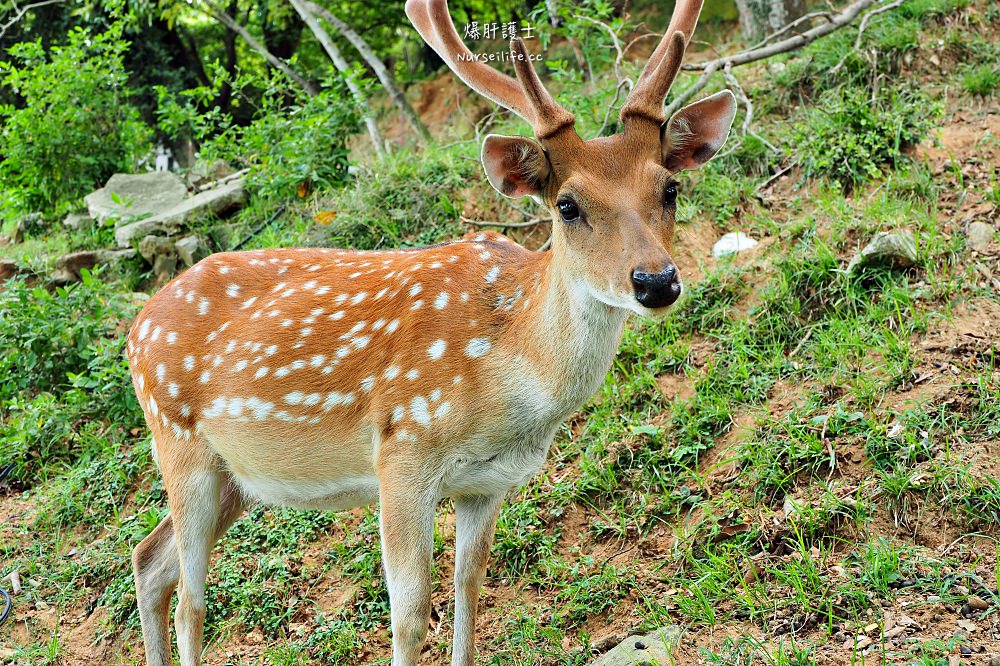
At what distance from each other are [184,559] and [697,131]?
2931mm

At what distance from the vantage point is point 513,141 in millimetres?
3557

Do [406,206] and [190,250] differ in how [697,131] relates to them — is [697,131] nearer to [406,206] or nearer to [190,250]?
[406,206]

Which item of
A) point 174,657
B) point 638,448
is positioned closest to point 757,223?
point 638,448

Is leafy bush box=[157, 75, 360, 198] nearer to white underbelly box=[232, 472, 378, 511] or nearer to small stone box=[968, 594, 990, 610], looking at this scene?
white underbelly box=[232, 472, 378, 511]

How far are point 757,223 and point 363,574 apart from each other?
3.40 m

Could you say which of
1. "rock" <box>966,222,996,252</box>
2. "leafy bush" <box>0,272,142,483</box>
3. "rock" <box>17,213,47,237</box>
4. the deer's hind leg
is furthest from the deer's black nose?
"rock" <box>17,213,47,237</box>

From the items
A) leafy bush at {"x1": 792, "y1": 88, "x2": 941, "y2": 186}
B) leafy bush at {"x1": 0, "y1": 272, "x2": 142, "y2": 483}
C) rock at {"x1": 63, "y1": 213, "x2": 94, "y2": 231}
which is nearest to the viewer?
leafy bush at {"x1": 792, "y1": 88, "x2": 941, "y2": 186}

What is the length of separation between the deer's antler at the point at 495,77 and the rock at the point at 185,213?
17.5ft

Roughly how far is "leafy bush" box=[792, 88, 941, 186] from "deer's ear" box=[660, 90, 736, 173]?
297 cm

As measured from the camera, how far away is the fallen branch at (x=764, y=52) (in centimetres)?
682

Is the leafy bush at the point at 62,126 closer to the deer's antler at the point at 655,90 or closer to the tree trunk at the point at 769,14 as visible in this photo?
the tree trunk at the point at 769,14

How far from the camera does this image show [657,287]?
10.3 feet

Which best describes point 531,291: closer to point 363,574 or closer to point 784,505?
point 784,505

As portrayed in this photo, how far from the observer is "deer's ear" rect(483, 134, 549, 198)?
3.56m
